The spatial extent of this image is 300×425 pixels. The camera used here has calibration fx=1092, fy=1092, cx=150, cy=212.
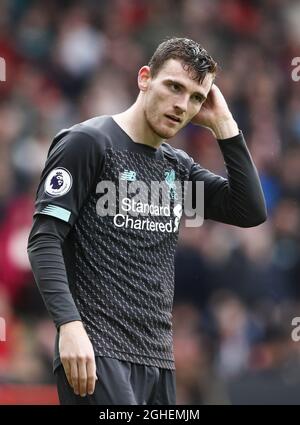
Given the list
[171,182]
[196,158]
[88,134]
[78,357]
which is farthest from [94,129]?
[196,158]

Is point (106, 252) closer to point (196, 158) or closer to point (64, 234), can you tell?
point (64, 234)

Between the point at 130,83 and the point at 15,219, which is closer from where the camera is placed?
the point at 15,219

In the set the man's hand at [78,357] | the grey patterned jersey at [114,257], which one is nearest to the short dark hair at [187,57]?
the grey patterned jersey at [114,257]

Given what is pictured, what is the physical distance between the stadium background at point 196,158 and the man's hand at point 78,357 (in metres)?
3.79

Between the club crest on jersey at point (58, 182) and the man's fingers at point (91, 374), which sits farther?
the club crest on jersey at point (58, 182)

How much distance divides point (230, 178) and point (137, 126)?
0.55 m

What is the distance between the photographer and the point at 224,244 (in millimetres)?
9180

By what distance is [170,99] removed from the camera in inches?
176

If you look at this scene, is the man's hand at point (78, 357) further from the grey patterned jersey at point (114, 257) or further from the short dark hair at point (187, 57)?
the short dark hair at point (187, 57)

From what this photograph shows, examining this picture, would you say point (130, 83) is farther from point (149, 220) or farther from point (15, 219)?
point (149, 220)

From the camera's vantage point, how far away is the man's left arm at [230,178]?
478 centimetres

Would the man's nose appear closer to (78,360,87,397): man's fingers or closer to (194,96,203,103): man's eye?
(194,96,203,103): man's eye

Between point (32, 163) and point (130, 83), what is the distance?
5.91ft

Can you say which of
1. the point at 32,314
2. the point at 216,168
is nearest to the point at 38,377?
the point at 32,314
